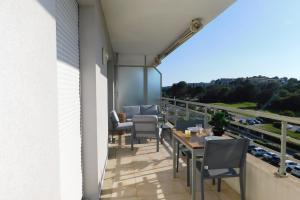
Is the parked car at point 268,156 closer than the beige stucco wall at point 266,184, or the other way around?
the beige stucco wall at point 266,184

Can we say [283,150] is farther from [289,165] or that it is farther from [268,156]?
[268,156]

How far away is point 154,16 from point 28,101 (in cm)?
342

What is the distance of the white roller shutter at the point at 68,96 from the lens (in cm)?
167

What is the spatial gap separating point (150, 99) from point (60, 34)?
6.29 m

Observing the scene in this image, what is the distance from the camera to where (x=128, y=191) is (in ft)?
9.48

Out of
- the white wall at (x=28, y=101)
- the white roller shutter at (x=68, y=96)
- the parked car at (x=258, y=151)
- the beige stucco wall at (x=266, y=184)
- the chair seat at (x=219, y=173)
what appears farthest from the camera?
the parked car at (x=258, y=151)

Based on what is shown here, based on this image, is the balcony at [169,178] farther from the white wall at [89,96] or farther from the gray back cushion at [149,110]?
the gray back cushion at [149,110]

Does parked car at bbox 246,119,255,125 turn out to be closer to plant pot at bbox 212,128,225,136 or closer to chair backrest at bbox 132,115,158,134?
plant pot at bbox 212,128,225,136

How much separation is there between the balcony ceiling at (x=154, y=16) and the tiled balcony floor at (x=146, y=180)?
252 cm

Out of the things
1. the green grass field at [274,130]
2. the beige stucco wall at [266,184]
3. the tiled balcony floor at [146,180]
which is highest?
the green grass field at [274,130]

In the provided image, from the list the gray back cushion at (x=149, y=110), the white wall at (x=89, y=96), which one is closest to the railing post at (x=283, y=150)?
the white wall at (x=89, y=96)

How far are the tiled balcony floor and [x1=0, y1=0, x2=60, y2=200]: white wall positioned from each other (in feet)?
6.14

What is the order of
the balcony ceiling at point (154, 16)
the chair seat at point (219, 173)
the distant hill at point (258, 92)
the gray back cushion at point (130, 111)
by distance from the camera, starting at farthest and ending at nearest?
the gray back cushion at point (130, 111) < the distant hill at point (258, 92) < the balcony ceiling at point (154, 16) < the chair seat at point (219, 173)

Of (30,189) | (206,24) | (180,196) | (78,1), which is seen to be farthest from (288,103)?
(30,189)
